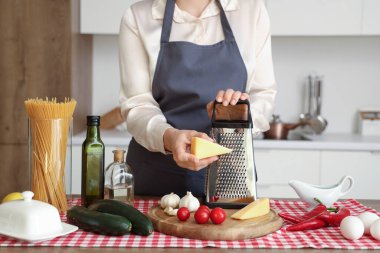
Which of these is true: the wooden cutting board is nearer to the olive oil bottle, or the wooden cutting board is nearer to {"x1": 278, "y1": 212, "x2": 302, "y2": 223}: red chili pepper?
{"x1": 278, "y1": 212, "x2": 302, "y2": 223}: red chili pepper

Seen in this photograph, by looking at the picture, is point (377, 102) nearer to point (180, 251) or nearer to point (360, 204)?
point (360, 204)

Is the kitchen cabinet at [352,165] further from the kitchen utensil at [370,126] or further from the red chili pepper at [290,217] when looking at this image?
the red chili pepper at [290,217]

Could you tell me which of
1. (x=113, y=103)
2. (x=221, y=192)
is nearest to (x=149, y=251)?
(x=221, y=192)

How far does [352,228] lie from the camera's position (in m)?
1.45

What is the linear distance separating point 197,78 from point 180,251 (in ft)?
2.51

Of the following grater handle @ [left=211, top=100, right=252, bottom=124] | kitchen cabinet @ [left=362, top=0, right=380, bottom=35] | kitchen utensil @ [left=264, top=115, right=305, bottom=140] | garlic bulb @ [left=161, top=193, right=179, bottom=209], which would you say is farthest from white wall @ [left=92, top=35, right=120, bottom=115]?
garlic bulb @ [left=161, top=193, right=179, bottom=209]

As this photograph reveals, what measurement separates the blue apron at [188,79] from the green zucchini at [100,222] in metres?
0.53

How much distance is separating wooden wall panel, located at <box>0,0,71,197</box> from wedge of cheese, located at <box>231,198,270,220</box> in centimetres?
204

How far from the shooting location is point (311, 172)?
335 centimetres

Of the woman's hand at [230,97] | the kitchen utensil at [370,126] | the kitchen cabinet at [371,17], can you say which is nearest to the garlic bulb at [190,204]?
the woman's hand at [230,97]

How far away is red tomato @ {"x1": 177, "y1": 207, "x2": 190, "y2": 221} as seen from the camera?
150 cm

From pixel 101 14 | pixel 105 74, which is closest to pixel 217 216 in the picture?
pixel 101 14

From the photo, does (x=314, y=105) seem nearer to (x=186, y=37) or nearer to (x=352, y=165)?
(x=352, y=165)

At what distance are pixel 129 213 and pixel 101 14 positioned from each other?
2179 mm
